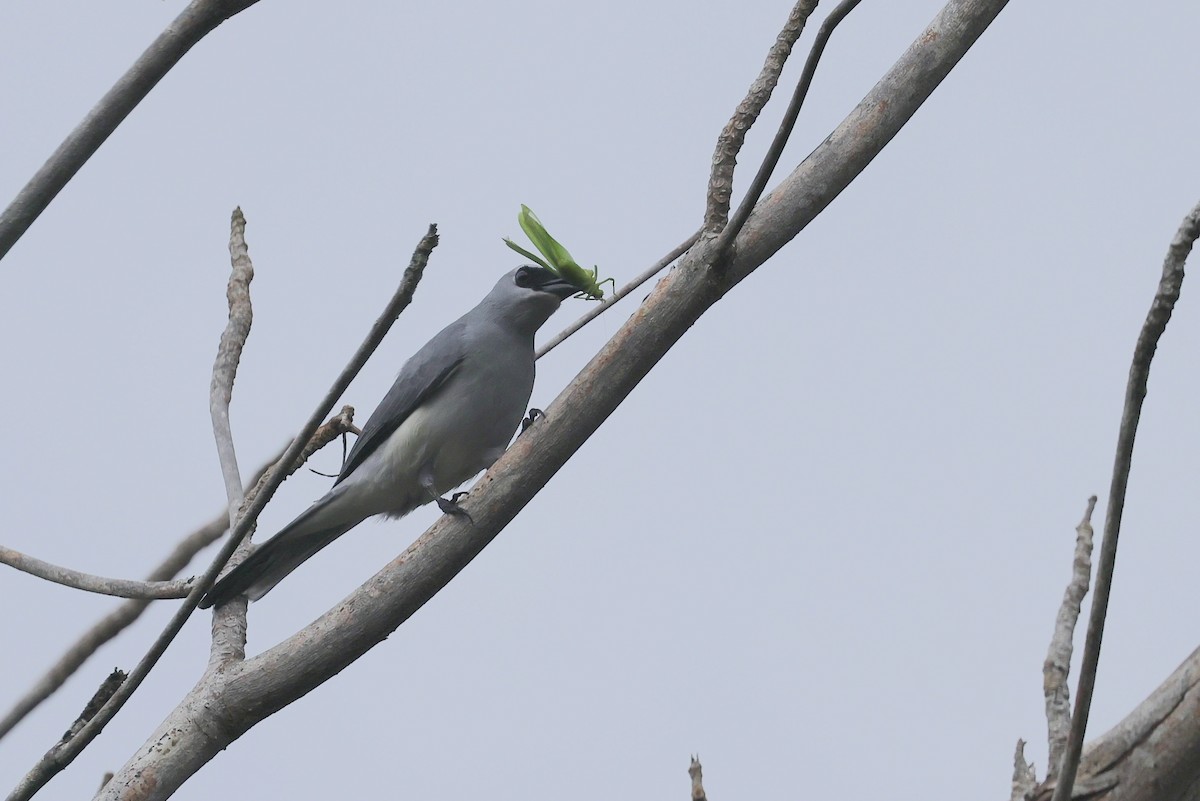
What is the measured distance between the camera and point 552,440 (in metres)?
4.48

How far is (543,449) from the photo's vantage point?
450 cm

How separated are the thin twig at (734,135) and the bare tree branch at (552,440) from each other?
135 mm

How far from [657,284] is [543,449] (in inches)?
28.1

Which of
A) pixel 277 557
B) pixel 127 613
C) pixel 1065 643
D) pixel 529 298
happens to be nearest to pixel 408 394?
pixel 529 298

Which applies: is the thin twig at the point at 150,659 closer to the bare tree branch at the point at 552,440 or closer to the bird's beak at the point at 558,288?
the bare tree branch at the point at 552,440

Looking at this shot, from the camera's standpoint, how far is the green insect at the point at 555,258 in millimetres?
5742

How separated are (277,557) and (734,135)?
3.16 metres

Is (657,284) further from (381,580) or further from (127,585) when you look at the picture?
(127,585)

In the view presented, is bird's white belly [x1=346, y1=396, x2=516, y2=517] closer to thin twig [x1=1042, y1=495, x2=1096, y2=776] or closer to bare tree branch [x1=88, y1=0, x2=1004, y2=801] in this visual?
bare tree branch [x1=88, y1=0, x2=1004, y2=801]

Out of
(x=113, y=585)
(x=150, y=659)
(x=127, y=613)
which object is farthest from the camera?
(x=127, y=613)

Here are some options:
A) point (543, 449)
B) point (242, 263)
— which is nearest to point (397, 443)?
point (242, 263)

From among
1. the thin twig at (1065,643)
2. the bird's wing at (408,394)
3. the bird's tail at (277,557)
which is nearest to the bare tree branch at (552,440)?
the bird's tail at (277,557)

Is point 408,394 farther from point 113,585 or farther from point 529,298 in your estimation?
point 113,585

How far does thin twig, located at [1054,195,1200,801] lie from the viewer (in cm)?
279
